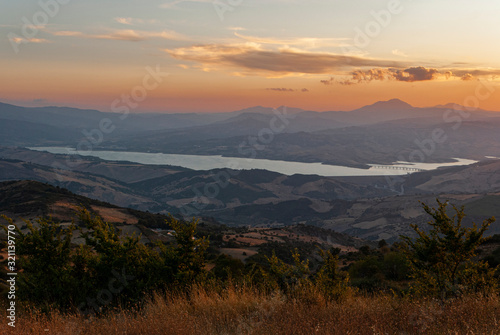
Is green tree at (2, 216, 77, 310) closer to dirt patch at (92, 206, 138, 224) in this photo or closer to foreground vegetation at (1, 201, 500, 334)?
foreground vegetation at (1, 201, 500, 334)

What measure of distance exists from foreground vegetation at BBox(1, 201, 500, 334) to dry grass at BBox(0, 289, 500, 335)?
22 millimetres

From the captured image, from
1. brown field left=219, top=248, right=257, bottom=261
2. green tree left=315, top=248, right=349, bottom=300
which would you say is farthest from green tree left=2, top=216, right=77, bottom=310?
brown field left=219, top=248, right=257, bottom=261

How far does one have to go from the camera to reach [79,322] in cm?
745

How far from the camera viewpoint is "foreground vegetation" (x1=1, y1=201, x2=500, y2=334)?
6.47 m

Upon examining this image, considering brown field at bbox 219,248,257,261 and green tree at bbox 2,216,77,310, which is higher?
green tree at bbox 2,216,77,310

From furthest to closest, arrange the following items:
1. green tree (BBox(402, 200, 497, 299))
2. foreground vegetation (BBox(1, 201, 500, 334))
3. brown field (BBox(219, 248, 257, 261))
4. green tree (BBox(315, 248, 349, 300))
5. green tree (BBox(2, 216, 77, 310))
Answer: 1. brown field (BBox(219, 248, 257, 261))
2. green tree (BBox(2, 216, 77, 310))
3. green tree (BBox(402, 200, 497, 299))
4. green tree (BBox(315, 248, 349, 300))
5. foreground vegetation (BBox(1, 201, 500, 334))

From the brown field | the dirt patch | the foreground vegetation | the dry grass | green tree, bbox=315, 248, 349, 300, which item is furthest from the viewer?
the dirt patch

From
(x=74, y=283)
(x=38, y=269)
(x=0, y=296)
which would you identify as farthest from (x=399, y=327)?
(x=0, y=296)

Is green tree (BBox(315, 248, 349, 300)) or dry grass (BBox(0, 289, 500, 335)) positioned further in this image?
green tree (BBox(315, 248, 349, 300))

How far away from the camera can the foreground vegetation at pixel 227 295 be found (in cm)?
647

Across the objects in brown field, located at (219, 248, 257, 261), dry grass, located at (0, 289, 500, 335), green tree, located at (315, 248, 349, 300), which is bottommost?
brown field, located at (219, 248, 257, 261)

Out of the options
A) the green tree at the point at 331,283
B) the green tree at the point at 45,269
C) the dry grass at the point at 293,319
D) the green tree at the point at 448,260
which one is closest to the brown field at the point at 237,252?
the green tree at the point at 331,283

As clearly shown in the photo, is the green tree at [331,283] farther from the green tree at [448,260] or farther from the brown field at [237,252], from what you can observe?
the brown field at [237,252]

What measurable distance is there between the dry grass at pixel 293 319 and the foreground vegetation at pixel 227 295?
0.02m
